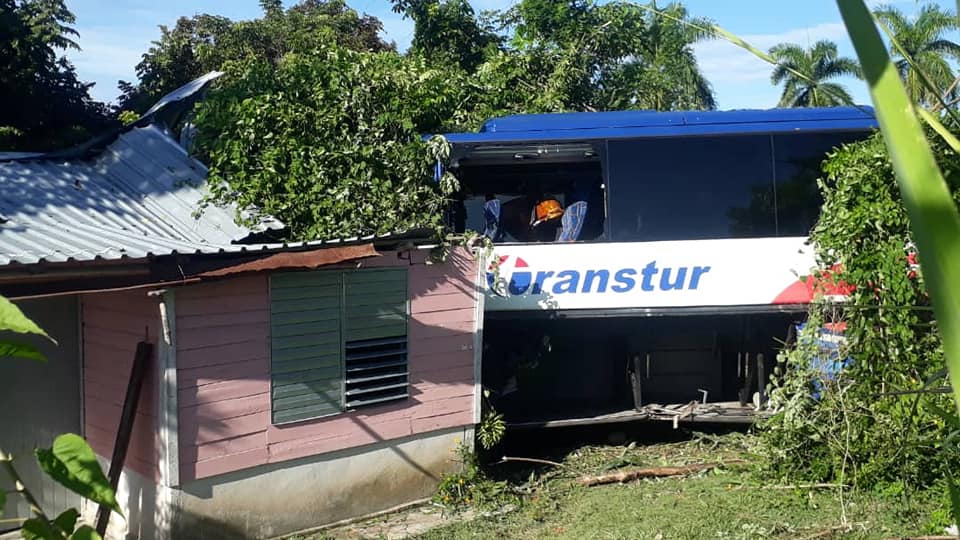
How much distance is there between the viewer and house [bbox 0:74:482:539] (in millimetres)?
6688

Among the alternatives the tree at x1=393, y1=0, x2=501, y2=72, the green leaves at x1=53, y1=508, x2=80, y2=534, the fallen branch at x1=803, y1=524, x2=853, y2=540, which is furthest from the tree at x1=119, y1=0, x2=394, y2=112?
the green leaves at x1=53, y1=508, x2=80, y2=534

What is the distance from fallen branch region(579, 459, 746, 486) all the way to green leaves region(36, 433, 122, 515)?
7757mm

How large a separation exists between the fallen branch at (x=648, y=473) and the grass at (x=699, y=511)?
86 mm

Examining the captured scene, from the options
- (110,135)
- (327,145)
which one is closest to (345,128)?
(327,145)

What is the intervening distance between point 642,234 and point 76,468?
27.9 ft

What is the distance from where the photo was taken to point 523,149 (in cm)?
952

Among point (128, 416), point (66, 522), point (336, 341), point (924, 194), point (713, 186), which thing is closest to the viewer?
point (924, 194)

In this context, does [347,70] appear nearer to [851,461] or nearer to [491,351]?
[491,351]

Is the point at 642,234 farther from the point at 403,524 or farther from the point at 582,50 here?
the point at 582,50

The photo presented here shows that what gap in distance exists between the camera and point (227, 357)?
23.1ft

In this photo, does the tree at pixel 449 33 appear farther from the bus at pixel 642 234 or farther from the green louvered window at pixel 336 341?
the green louvered window at pixel 336 341

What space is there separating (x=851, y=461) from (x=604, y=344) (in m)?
2.82

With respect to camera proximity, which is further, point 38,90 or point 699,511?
point 38,90

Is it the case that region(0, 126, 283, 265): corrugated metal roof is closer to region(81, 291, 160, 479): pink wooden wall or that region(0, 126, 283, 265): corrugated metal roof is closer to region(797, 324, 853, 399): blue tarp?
region(81, 291, 160, 479): pink wooden wall
